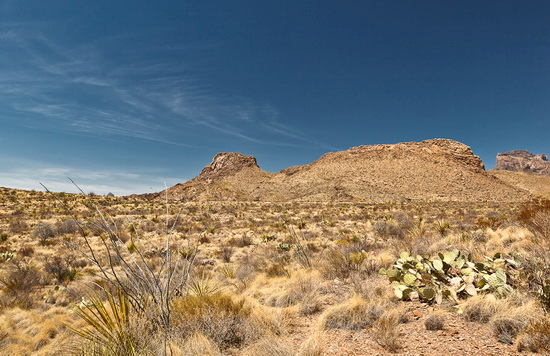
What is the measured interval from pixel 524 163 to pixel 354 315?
217m

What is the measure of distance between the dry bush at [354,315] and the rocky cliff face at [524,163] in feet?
678

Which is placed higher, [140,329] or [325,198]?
[325,198]

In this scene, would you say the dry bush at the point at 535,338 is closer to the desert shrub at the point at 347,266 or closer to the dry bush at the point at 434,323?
the dry bush at the point at 434,323

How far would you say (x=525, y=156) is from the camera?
582 feet

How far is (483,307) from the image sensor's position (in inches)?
140

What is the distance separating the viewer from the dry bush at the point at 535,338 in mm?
2689

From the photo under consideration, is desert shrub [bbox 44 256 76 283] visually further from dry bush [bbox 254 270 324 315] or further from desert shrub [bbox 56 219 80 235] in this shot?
desert shrub [bbox 56 219 80 235]

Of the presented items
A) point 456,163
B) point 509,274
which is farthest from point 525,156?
point 509,274

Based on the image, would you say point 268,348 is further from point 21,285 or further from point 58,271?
point 58,271

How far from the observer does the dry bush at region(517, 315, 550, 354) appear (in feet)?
8.82

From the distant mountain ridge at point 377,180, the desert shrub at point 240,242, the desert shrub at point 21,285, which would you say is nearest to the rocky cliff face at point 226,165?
the distant mountain ridge at point 377,180

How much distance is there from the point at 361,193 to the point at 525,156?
192880 mm

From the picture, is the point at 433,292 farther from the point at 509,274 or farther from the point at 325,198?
the point at 325,198

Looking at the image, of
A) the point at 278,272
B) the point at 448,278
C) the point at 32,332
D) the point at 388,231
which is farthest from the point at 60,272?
the point at 388,231
